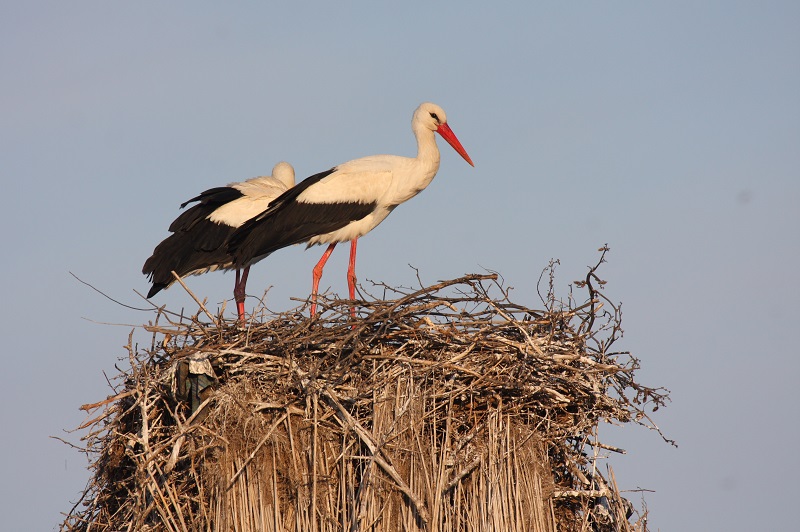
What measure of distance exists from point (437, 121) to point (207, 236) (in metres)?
2.30

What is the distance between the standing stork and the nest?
6.74 feet

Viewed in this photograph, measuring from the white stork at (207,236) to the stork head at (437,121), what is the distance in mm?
1648

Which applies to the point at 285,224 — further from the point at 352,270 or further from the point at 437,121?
the point at 437,121

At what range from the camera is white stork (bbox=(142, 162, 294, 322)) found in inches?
411

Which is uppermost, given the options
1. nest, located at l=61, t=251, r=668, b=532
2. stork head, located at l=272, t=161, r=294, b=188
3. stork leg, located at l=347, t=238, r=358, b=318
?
stork head, located at l=272, t=161, r=294, b=188

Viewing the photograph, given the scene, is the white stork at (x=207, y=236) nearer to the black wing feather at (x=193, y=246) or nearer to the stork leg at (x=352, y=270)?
the black wing feather at (x=193, y=246)

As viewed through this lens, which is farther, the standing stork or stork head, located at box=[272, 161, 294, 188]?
stork head, located at box=[272, 161, 294, 188]

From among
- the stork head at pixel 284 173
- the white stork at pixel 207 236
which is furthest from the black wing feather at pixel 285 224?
the stork head at pixel 284 173

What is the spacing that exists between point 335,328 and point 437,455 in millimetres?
1055

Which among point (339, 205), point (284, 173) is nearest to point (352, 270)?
point (339, 205)

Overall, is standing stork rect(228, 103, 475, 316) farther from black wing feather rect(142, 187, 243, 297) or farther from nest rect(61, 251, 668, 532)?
nest rect(61, 251, 668, 532)

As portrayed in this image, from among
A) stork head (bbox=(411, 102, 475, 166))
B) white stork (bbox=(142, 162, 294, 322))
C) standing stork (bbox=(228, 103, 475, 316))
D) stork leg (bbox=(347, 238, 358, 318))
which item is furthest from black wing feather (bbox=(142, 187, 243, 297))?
stork head (bbox=(411, 102, 475, 166))

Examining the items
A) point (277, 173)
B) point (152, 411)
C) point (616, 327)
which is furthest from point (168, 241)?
point (616, 327)

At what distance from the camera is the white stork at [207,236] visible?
10438 mm
